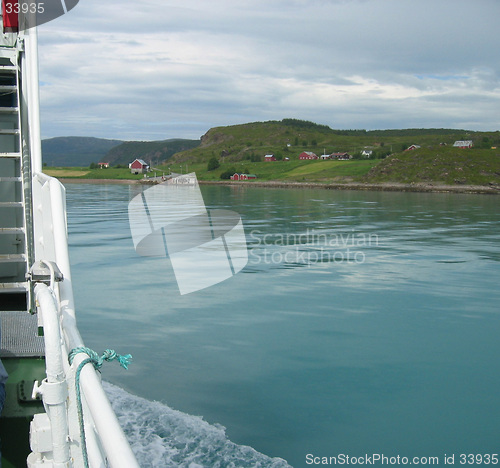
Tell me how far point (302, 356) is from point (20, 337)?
497 cm

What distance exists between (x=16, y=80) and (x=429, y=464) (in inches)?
270

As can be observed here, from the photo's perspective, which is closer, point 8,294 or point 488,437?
point 488,437

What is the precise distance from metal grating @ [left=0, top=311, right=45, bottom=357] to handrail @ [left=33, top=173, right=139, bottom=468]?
1013 millimetres

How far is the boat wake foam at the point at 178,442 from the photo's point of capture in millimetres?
5820

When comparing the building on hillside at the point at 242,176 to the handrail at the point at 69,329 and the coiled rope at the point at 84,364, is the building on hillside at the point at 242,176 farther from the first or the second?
the coiled rope at the point at 84,364

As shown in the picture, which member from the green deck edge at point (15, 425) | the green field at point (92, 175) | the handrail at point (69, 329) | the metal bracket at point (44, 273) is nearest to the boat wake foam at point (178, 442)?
the green deck edge at point (15, 425)

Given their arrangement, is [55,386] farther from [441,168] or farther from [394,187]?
[441,168]

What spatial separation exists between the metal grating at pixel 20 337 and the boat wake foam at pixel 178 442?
60.7 inches

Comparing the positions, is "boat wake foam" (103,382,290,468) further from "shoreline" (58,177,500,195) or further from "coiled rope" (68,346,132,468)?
"shoreline" (58,177,500,195)

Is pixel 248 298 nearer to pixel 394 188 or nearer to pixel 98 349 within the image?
pixel 98 349

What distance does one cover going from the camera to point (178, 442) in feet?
20.3

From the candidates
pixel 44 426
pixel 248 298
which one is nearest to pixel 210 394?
pixel 44 426

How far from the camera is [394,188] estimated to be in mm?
93500

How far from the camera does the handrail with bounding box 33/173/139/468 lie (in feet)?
6.26
